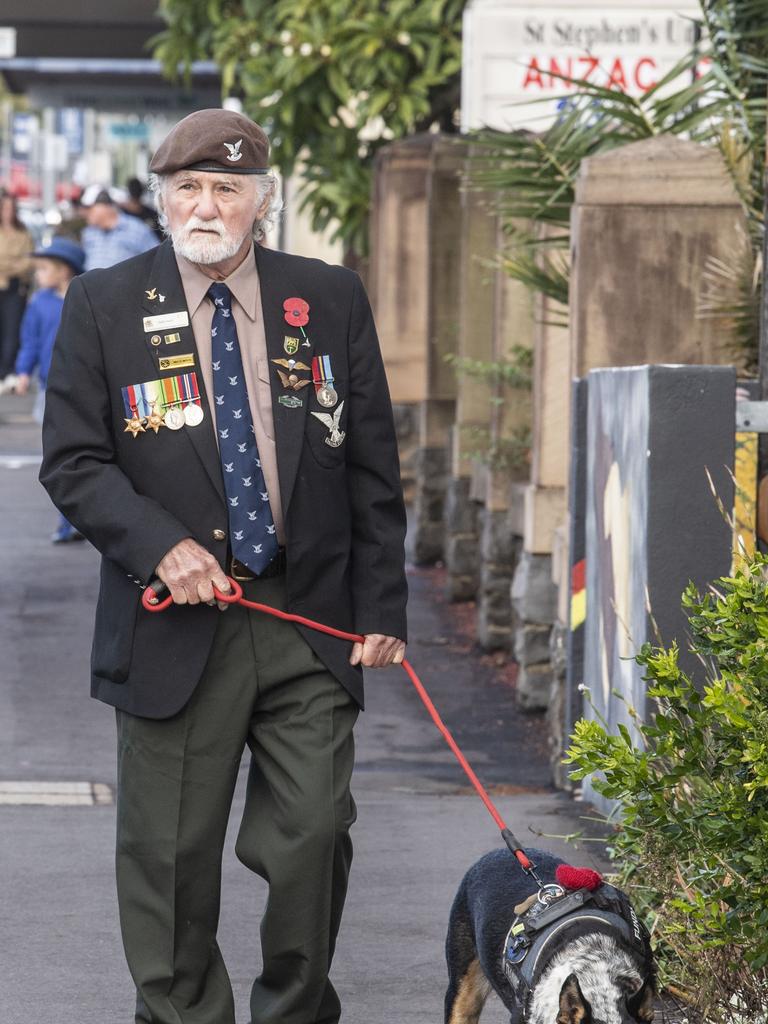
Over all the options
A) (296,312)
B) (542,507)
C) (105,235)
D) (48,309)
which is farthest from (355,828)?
(105,235)

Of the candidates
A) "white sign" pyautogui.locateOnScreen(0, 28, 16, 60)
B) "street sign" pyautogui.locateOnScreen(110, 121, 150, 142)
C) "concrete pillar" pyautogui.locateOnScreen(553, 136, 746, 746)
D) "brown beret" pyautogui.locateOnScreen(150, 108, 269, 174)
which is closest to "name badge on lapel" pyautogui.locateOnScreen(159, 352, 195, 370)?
"brown beret" pyautogui.locateOnScreen(150, 108, 269, 174)

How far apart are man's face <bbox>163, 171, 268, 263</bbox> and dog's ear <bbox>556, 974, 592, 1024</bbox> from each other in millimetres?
1621

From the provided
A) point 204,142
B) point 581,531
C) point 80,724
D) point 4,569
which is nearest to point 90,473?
point 204,142

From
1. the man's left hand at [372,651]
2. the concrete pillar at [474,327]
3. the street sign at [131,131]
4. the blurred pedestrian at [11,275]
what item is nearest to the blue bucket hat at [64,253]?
the concrete pillar at [474,327]

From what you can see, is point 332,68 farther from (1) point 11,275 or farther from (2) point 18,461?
(1) point 11,275

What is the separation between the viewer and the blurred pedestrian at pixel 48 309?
42.8 ft

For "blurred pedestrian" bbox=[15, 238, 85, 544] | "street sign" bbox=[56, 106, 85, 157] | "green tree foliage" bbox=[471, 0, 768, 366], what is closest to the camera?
"green tree foliage" bbox=[471, 0, 768, 366]

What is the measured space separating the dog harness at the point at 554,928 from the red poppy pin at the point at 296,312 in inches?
50.9

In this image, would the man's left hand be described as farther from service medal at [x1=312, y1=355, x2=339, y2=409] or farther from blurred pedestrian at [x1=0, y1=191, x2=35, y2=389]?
blurred pedestrian at [x1=0, y1=191, x2=35, y2=389]

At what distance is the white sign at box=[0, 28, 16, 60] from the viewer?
21.0 m

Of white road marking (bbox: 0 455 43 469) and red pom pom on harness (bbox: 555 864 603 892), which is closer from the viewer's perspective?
red pom pom on harness (bbox: 555 864 603 892)

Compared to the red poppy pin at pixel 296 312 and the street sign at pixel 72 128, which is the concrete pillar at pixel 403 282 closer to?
the red poppy pin at pixel 296 312

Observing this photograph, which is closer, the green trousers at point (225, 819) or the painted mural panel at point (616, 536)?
the green trousers at point (225, 819)

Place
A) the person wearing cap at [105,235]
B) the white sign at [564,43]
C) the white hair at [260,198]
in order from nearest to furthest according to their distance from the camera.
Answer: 1. the white hair at [260,198]
2. the white sign at [564,43]
3. the person wearing cap at [105,235]
